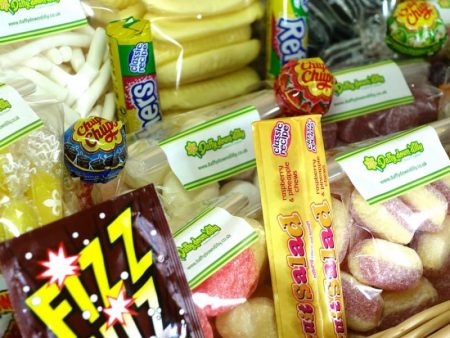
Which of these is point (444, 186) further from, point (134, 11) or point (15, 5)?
point (15, 5)

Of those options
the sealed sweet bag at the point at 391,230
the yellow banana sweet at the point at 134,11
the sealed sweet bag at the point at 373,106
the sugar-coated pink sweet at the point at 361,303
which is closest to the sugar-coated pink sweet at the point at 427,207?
the sealed sweet bag at the point at 391,230

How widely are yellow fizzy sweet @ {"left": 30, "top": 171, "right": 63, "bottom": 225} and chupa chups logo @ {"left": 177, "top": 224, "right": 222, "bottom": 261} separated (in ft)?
0.51

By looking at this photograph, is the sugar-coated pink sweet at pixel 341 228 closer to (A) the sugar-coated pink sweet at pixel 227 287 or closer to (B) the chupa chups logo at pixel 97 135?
(A) the sugar-coated pink sweet at pixel 227 287

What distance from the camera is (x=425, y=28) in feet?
3.55

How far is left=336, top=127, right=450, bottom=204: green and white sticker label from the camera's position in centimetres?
80

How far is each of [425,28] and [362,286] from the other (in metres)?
0.55

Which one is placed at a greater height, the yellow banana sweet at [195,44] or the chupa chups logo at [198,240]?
the yellow banana sweet at [195,44]

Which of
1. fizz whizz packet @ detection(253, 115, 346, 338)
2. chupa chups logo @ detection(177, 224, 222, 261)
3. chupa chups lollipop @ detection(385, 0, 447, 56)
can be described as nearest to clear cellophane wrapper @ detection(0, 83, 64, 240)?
chupa chups logo @ detection(177, 224, 222, 261)

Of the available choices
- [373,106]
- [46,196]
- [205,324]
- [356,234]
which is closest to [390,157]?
[356,234]

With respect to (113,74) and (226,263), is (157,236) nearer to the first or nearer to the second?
(226,263)

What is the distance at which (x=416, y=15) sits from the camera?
1.09m

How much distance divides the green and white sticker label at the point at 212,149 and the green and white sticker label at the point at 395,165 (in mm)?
168

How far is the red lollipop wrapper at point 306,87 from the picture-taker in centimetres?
91

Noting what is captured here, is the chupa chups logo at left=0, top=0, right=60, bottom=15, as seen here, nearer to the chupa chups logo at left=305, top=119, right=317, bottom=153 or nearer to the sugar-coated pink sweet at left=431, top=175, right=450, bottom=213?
the chupa chups logo at left=305, top=119, right=317, bottom=153
